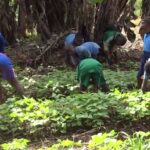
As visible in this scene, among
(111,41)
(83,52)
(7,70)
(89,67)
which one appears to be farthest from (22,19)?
(89,67)

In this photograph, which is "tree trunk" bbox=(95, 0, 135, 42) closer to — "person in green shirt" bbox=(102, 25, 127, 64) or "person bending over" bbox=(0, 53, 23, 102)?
"person in green shirt" bbox=(102, 25, 127, 64)

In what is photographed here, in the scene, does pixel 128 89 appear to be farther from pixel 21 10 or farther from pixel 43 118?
pixel 21 10

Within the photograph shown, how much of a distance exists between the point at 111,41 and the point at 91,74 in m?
4.84

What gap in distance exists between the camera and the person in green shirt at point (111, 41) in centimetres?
1266

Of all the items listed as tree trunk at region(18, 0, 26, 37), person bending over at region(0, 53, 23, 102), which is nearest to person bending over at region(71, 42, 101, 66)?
person bending over at region(0, 53, 23, 102)

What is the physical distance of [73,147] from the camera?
5129mm

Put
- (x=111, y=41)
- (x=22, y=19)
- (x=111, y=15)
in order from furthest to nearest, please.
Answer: (x=22, y=19)
(x=111, y=15)
(x=111, y=41)

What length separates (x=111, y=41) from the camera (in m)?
12.8

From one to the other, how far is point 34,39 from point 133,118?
9259 millimetres

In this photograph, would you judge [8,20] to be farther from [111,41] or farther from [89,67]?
[89,67]

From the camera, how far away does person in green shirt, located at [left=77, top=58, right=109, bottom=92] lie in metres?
7.97

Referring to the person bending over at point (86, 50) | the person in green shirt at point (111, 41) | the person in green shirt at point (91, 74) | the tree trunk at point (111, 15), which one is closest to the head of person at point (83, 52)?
the person bending over at point (86, 50)

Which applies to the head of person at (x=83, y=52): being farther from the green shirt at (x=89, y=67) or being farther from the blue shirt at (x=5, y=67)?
the blue shirt at (x=5, y=67)

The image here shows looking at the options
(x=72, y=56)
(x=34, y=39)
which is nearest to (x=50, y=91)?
(x=72, y=56)
